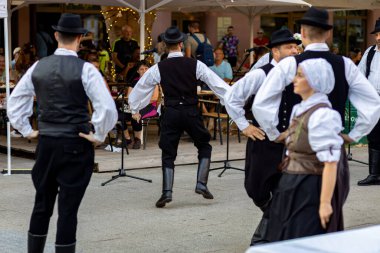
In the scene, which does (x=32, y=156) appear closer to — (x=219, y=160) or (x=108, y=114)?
(x=219, y=160)

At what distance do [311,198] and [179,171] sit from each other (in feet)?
20.8

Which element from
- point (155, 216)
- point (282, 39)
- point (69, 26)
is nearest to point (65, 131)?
point (69, 26)

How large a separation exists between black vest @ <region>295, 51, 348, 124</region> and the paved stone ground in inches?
70.7

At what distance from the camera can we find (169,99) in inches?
350

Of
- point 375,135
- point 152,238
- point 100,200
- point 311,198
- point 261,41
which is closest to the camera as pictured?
point 311,198

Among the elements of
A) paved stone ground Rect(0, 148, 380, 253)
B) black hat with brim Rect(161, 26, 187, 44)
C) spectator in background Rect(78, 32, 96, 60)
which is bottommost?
paved stone ground Rect(0, 148, 380, 253)

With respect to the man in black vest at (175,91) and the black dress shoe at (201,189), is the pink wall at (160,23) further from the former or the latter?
the man in black vest at (175,91)

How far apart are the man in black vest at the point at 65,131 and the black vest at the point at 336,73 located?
4.60ft

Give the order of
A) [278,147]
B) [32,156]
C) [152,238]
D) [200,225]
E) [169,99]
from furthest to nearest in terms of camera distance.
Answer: [32,156] → [169,99] → [200,225] → [152,238] → [278,147]

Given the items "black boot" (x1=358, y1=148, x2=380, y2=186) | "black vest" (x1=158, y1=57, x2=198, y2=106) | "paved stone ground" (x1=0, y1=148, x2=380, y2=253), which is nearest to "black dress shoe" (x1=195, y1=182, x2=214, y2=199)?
"paved stone ground" (x1=0, y1=148, x2=380, y2=253)

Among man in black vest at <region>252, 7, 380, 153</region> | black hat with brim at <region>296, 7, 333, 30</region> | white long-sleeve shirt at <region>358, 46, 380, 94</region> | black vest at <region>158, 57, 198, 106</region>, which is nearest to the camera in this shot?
black hat with brim at <region>296, 7, 333, 30</region>

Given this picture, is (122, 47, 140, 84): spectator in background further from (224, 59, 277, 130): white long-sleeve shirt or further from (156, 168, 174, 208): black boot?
(224, 59, 277, 130): white long-sleeve shirt

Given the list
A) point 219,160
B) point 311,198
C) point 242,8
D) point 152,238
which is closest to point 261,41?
point 242,8

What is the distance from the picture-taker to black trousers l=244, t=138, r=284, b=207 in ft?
22.7
